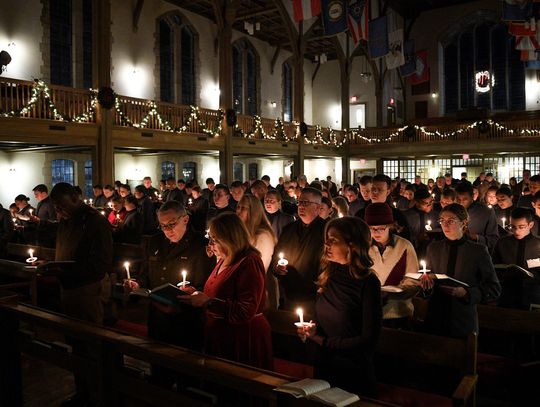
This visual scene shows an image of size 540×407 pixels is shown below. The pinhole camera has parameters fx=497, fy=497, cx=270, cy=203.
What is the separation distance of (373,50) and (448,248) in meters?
16.5

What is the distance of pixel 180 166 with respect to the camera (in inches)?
961

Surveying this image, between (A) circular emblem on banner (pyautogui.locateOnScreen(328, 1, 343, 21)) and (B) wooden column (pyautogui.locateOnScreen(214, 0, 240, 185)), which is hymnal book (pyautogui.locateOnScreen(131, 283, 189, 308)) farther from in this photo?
(B) wooden column (pyautogui.locateOnScreen(214, 0, 240, 185))

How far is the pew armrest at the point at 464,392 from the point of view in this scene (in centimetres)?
276

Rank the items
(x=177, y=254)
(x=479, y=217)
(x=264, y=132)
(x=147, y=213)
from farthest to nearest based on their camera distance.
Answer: (x=264, y=132) → (x=147, y=213) → (x=479, y=217) → (x=177, y=254)

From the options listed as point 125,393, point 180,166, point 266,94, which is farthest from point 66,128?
point 266,94

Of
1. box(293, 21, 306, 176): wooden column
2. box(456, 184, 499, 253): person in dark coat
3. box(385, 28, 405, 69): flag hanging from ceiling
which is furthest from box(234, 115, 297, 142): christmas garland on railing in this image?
box(456, 184, 499, 253): person in dark coat

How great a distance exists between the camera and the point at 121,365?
3.65 m

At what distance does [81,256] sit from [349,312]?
2.79 meters

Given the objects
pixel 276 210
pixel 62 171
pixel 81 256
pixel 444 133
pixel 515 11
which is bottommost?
pixel 81 256

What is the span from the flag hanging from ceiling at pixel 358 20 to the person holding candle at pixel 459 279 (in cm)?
1586

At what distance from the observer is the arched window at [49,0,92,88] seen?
1925 centimetres

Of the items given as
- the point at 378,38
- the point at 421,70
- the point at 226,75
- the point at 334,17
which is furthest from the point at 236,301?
the point at 421,70

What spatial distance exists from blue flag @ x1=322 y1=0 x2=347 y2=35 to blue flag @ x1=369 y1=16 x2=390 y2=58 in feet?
8.38

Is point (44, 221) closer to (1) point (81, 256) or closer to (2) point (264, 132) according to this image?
(1) point (81, 256)
